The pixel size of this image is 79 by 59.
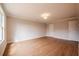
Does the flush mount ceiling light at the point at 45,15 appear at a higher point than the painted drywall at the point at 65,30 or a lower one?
higher

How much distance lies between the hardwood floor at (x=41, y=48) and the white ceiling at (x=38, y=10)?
1.20 feet

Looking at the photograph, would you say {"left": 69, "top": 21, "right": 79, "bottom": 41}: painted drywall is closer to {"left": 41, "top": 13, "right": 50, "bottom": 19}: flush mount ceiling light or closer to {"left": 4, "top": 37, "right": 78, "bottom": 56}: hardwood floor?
{"left": 4, "top": 37, "right": 78, "bottom": 56}: hardwood floor

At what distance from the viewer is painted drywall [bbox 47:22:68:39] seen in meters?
1.78

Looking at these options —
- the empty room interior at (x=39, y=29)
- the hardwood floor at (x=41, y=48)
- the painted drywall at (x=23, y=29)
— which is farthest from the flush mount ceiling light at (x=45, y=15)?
the hardwood floor at (x=41, y=48)

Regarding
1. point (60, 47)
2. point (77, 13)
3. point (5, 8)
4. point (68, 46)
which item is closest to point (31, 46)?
point (60, 47)

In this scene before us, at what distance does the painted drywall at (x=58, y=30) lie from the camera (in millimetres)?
1781

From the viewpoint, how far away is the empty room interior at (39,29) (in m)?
1.71

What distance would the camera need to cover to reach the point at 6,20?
1.71 metres

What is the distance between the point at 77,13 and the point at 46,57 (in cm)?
80

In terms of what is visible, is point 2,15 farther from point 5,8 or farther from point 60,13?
point 60,13

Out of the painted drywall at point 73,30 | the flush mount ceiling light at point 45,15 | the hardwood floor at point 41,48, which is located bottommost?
the hardwood floor at point 41,48

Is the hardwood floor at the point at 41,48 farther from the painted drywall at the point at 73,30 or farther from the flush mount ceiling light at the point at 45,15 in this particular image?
the flush mount ceiling light at the point at 45,15

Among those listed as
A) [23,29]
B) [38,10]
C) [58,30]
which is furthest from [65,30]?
[23,29]

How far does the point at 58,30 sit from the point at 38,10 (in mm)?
437
